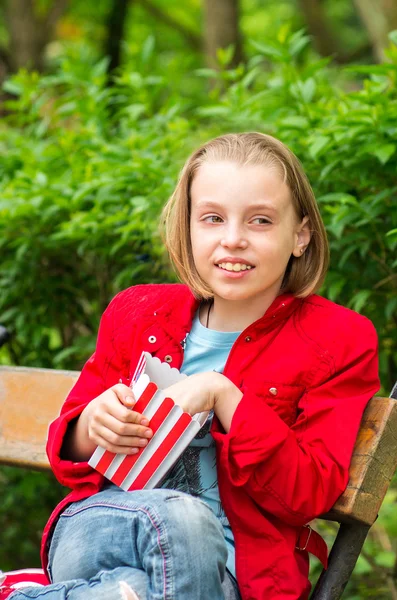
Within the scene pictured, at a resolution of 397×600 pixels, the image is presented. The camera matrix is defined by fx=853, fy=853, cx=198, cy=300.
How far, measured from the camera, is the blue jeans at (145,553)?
1784 millimetres

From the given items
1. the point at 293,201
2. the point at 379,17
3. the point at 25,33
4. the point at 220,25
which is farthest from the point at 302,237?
the point at 25,33

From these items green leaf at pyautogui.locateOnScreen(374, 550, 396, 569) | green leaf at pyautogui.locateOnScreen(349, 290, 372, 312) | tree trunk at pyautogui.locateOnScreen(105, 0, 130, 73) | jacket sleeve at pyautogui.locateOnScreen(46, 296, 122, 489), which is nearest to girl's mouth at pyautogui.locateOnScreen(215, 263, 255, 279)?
jacket sleeve at pyautogui.locateOnScreen(46, 296, 122, 489)

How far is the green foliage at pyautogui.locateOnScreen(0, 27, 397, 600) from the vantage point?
2734mm

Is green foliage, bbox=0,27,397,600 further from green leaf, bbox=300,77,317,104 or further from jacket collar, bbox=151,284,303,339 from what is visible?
jacket collar, bbox=151,284,303,339

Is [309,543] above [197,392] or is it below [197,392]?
below

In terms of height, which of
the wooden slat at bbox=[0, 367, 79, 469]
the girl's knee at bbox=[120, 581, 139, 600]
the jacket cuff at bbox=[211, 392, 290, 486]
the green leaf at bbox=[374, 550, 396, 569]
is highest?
the jacket cuff at bbox=[211, 392, 290, 486]

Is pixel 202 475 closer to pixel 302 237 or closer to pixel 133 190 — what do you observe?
pixel 302 237

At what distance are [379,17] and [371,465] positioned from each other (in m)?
4.56

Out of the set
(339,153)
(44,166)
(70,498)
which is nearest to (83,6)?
(44,166)

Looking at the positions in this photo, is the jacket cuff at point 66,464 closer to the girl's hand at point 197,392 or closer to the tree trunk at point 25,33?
the girl's hand at point 197,392

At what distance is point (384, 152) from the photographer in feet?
8.24

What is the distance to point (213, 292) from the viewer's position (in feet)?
7.68

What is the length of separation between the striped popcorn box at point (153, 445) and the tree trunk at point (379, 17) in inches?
165

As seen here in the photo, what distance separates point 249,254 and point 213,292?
0.22 meters
